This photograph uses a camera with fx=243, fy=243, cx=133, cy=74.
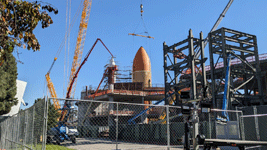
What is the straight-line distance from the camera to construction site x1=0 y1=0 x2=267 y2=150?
848 cm

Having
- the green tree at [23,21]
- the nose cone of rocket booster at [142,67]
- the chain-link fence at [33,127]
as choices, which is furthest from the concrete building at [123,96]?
the green tree at [23,21]

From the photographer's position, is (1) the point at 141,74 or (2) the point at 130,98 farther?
(1) the point at 141,74

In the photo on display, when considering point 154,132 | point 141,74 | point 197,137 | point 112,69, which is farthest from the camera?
point 141,74

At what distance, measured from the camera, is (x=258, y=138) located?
472 inches

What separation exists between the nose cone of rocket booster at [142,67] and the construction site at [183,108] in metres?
0.32

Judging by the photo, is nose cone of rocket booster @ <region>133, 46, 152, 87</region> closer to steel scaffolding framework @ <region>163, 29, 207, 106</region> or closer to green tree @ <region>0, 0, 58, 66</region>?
steel scaffolding framework @ <region>163, 29, 207, 106</region>

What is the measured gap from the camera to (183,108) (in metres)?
7.88

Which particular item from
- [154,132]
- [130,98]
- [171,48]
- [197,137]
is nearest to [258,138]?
[197,137]

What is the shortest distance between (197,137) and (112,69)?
5959 cm

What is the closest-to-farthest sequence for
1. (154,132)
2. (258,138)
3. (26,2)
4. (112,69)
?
(26,2)
(258,138)
(154,132)
(112,69)

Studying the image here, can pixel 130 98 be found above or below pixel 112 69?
below

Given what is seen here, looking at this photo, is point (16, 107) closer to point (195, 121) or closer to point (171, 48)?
point (171, 48)

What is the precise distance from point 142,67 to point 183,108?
225 feet

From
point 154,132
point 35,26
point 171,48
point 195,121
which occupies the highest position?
point 171,48
